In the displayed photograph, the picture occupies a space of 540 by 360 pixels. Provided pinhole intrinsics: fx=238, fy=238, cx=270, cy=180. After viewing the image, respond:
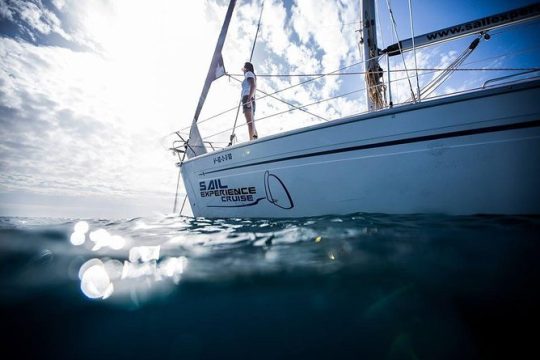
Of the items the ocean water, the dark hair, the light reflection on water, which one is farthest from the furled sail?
the ocean water

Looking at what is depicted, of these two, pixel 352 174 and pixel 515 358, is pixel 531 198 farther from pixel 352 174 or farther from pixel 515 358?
pixel 515 358

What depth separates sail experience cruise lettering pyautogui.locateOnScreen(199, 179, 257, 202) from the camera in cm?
376

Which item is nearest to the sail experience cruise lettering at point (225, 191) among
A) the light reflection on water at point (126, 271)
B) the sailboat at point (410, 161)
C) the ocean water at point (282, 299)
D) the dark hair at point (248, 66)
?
the sailboat at point (410, 161)

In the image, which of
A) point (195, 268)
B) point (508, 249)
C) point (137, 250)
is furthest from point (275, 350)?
point (508, 249)

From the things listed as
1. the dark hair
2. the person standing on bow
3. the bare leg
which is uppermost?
the dark hair

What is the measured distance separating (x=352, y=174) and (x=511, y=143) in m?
1.36

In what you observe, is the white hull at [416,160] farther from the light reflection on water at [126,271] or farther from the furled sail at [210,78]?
the furled sail at [210,78]

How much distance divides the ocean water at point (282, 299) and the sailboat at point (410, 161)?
62cm

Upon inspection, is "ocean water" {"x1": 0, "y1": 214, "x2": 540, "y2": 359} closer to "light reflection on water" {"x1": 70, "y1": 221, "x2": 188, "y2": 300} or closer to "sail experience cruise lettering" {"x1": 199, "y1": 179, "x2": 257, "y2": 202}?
"light reflection on water" {"x1": 70, "y1": 221, "x2": 188, "y2": 300}

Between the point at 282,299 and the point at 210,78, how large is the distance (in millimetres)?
5036

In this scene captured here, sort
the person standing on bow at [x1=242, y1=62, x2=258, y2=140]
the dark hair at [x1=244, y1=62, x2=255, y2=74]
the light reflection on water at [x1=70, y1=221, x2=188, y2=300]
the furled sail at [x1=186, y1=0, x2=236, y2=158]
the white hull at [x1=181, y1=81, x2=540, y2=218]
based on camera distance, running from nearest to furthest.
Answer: the light reflection on water at [x1=70, y1=221, x2=188, y2=300], the white hull at [x1=181, y1=81, x2=540, y2=218], the person standing on bow at [x1=242, y1=62, x2=258, y2=140], the dark hair at [x1=244, y1=62, x2=255, y2=74], the furled sail at [x1=186, y1=0, x2=236, y2=158]

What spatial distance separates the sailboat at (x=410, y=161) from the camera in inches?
81.6

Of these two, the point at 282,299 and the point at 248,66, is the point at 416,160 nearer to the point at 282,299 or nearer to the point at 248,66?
the point at 282,299

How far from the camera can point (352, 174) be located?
9.05 feet
